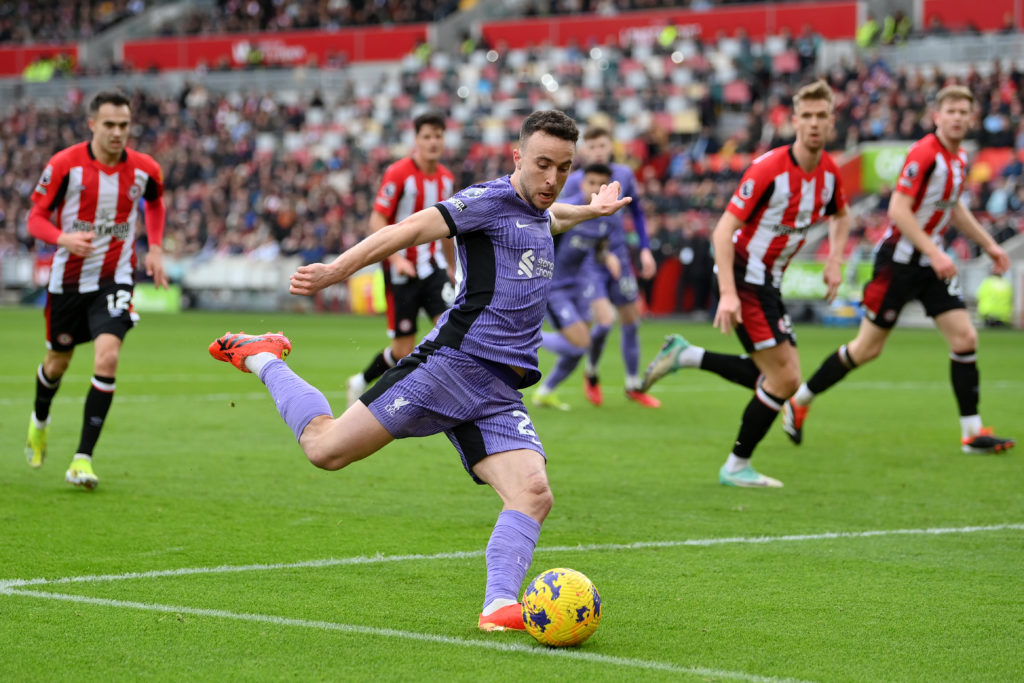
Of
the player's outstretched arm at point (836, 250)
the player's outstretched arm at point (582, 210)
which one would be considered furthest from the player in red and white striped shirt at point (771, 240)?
the player's outstretched arm at point (582, 210)

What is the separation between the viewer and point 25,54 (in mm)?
53406

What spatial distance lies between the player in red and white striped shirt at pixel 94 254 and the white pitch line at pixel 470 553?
241 centimetres

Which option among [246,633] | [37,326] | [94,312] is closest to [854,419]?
[94,312]

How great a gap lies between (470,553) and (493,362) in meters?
1.46

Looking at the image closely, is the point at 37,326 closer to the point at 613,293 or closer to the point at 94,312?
the point at 613,293

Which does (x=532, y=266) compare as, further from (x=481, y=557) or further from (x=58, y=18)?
(x=58, y=18)

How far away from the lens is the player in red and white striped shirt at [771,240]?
27.1 feet

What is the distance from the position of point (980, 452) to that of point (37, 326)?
20.6 meters

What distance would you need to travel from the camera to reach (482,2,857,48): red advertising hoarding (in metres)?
37.0

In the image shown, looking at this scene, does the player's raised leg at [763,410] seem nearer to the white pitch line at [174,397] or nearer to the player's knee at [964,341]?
the player's knee at [964,341]

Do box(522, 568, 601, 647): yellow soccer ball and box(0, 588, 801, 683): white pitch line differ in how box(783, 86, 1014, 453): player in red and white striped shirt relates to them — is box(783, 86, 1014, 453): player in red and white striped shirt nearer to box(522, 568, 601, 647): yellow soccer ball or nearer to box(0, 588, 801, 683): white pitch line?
box(522, 568, 601, 647): yellow soccer ball

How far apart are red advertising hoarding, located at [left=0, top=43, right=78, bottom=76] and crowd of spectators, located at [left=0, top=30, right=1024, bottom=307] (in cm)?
500

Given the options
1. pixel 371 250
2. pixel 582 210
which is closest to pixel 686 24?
pixel 582 210

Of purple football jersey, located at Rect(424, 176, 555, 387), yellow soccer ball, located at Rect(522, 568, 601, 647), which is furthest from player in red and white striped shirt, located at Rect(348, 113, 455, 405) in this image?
yellow soccer ball, located at Rect(522, 568, 601, 647)
